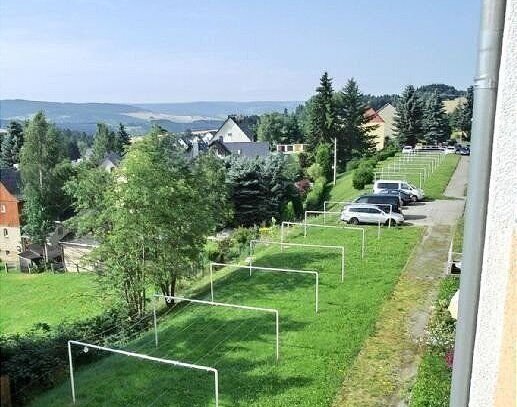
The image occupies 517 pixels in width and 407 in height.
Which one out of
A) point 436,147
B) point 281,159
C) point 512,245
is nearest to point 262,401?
point 512,245

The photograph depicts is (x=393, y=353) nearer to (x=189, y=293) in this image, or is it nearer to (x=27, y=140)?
(x=189, y=293)

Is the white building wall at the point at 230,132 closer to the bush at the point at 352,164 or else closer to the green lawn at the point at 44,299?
the bush at the point at 352,164

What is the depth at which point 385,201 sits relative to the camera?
21109 mm

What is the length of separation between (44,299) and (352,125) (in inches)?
1327

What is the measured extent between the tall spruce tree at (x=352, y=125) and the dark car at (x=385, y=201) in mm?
26783

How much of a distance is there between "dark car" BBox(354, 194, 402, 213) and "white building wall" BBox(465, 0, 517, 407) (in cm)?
1927

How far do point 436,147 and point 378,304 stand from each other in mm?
40382

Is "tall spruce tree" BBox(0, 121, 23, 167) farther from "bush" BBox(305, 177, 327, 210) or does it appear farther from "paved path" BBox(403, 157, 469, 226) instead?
"paved path" BBox(403, 157, 469, 226)

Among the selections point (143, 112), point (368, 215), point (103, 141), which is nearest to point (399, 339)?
point (368, 215)

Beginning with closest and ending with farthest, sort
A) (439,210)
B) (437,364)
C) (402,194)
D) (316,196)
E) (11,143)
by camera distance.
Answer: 1. (437,364)
2. (439,210)
3. (402,194)
4. (316,196)
5. (11,143)

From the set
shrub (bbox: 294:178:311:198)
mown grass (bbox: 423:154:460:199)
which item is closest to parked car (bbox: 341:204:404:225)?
mown grass (bbox: 423:154:460:199)

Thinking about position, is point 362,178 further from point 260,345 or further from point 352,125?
point 260,345

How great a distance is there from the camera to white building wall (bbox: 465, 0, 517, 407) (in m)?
1.47

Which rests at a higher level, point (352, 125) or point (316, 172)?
point (352, 125)
